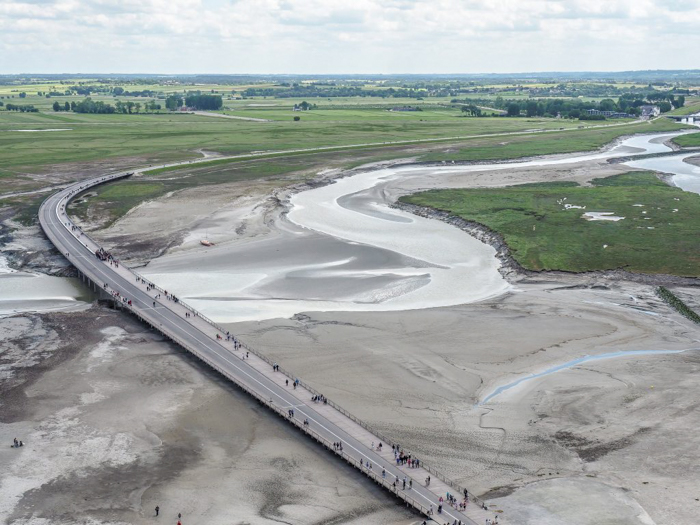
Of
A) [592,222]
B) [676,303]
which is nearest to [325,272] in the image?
[676,303]

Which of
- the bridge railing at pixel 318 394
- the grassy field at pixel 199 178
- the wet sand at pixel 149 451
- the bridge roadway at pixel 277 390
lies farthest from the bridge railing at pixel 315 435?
the grassy field at pixel 199 178

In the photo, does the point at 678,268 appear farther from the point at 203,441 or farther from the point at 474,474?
the point at 203,441

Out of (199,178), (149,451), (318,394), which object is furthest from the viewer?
(199,178)

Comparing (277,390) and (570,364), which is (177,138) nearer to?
(277,390)

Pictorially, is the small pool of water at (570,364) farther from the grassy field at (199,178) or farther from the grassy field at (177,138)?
the grassy field at (177,138)

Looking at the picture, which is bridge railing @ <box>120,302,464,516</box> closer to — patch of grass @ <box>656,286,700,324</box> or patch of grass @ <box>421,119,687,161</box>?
patch of grass @ <box>656,286,700,324</box>

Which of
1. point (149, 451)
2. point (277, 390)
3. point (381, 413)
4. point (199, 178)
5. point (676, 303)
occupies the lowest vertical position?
point (149, 451)

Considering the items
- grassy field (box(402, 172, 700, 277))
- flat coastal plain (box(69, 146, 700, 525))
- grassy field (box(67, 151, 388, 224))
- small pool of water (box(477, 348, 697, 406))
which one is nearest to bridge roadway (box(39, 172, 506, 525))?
flat coastal plain (box(69, 146, 700, 525))
